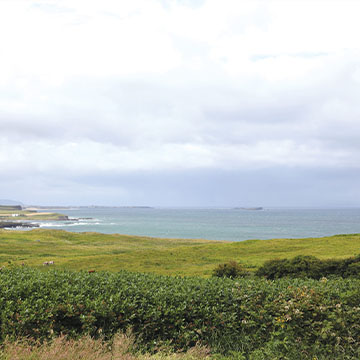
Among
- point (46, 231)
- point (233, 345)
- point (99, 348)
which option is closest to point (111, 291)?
point (99, 348)

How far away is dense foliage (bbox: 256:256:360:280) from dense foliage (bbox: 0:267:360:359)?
4.72m

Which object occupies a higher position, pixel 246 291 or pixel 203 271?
pixel 246 291

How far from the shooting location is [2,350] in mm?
5375

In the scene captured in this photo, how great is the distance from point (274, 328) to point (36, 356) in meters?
4.38

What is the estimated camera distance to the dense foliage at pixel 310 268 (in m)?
11.8

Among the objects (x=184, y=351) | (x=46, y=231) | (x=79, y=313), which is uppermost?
(x=79, y=313)

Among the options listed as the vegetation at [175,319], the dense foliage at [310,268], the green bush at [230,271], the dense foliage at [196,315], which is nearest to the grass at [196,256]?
the green bush at [230,271]

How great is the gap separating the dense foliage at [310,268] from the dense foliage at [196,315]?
15.5ft

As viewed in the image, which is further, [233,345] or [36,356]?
[233,345]

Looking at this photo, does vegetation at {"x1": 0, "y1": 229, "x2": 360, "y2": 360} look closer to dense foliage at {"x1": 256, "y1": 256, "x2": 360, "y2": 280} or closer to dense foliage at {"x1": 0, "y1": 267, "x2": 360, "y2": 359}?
dense foliage at {"x1": 0, "y1": 267, "x2": 360, "y2": 359}

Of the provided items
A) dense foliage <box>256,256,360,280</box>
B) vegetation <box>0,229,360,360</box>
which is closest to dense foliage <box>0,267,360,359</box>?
vegetation <box>0,229,360,360</box>

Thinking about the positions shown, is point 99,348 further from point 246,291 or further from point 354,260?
point 354,260

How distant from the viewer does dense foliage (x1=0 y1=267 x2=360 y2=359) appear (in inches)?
240

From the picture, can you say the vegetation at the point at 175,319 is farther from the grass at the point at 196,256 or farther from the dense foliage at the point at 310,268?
the grass at the point at 196,256
